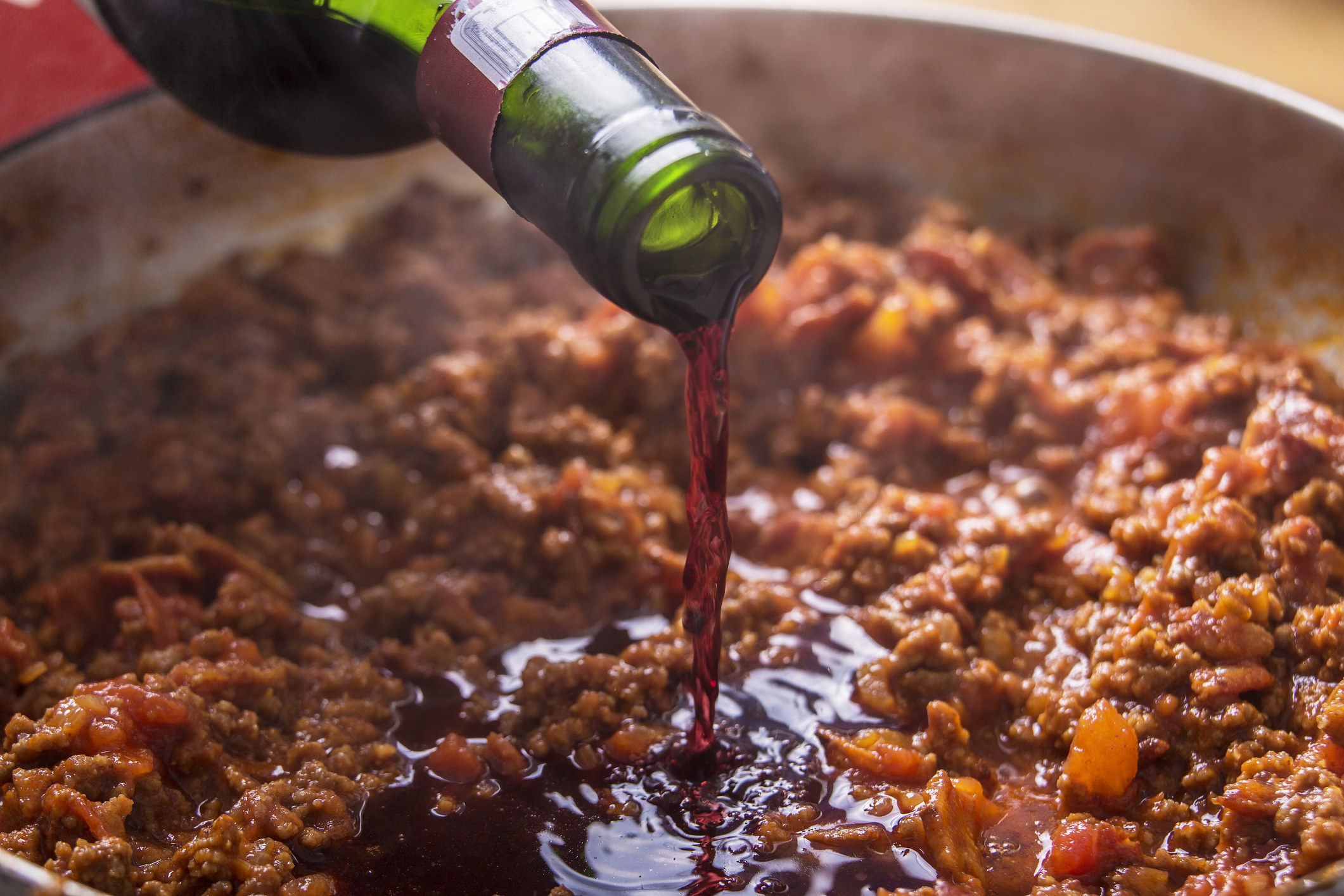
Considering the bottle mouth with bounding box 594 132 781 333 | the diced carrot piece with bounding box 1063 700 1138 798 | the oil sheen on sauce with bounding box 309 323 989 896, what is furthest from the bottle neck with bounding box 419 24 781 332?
the diced carrot piece with bounding box 1063 700 1138 798

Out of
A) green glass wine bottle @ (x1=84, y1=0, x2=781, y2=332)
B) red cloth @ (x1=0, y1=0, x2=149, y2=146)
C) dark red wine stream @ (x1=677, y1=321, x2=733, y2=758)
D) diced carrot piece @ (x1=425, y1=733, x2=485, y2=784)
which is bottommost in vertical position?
diced carrot piece @ (x1=425, y1=733, x2=485, y2=784)

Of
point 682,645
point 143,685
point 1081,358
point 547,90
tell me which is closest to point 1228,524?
point 1081,358

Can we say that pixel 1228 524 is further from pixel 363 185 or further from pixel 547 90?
pixel 363 185

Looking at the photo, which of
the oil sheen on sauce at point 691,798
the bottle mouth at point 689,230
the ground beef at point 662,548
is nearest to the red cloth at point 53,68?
the ground beef at point 662,548

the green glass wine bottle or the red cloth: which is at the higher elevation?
the green glass wine bottle

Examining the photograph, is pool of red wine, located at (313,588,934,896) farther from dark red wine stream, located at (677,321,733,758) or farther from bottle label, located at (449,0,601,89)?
bottle label, located at (449,0,601,89)
